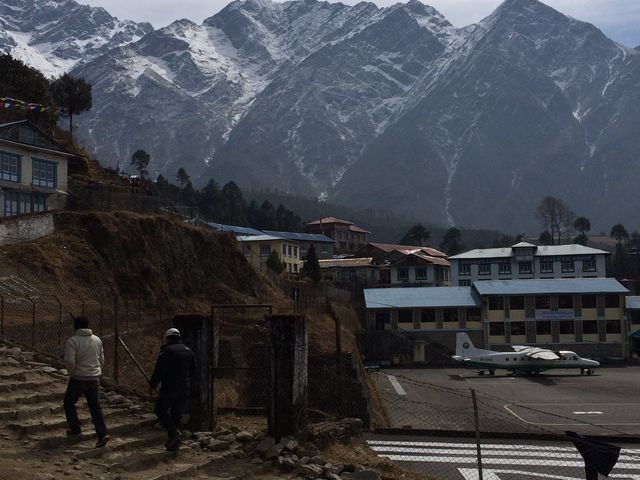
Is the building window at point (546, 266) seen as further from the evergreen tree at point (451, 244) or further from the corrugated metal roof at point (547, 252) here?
the evergreen tree at point (451, 244)

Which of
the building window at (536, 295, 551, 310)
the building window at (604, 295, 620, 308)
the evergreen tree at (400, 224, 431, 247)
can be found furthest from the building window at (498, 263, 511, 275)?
the evergreen tree at (400, 224, 431, 247)

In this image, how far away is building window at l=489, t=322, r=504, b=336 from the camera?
194 ft

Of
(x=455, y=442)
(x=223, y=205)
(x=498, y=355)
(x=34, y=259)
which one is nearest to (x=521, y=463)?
(x=455, y=442)

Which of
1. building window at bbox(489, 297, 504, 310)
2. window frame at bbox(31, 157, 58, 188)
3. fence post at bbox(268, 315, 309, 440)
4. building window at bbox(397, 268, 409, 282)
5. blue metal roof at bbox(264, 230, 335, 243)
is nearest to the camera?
fence post at bbox(268, 315, 309, 440)

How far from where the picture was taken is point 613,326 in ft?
189

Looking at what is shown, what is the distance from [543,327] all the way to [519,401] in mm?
29741

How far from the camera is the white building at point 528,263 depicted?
75312 millimetres

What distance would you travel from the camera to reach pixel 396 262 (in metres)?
83.6

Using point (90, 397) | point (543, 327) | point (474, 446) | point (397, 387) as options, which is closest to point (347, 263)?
point (543, 327)

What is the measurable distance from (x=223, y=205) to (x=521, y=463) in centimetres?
9773

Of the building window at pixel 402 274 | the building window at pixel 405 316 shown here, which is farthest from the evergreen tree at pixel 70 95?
the building window at pixel 402 274

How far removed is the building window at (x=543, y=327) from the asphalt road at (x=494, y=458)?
44.0m

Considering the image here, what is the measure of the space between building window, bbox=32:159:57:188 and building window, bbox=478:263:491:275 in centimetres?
5112

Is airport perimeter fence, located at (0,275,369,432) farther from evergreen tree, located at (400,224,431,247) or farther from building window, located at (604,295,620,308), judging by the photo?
evergreen tree, located at (400,224,431,247)
